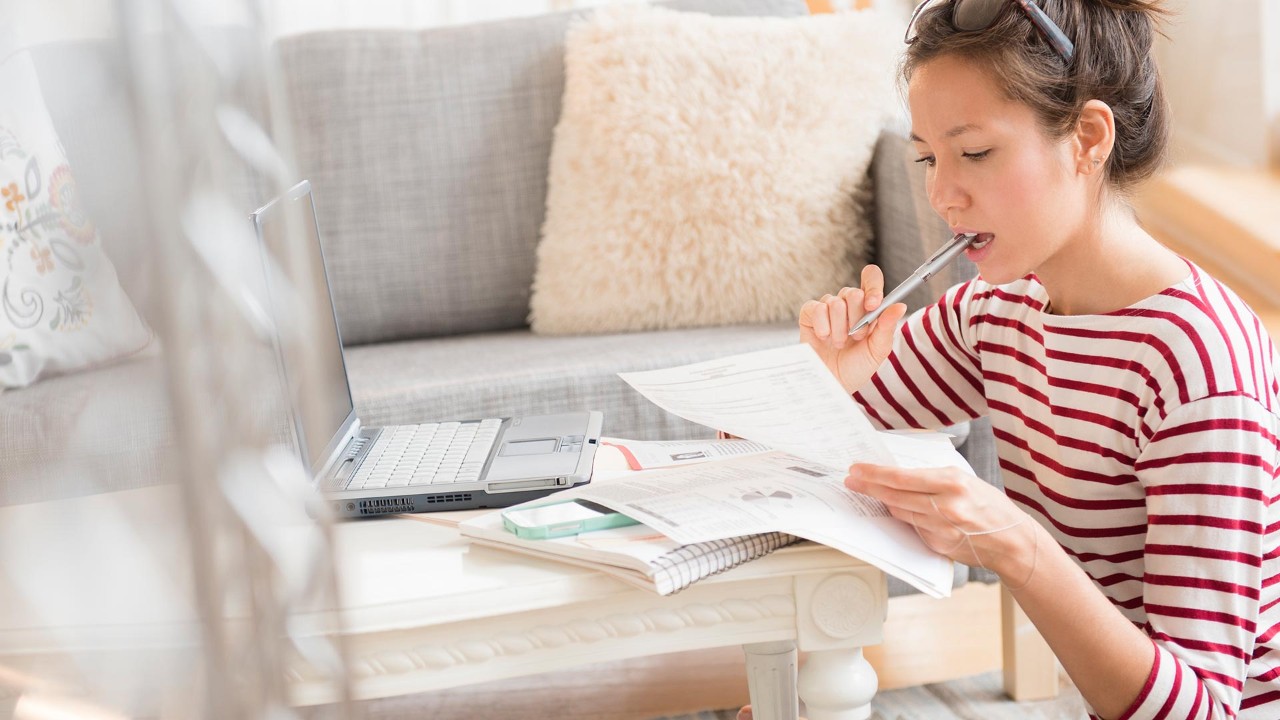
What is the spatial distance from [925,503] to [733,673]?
0.93 meters

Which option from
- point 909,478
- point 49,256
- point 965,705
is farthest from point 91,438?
point 965,705

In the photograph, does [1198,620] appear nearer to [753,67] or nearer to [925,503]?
[925,503]

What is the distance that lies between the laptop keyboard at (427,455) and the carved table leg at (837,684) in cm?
30

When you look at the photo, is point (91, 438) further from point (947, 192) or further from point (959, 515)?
point (947, 192)

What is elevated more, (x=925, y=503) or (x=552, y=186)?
(x=552, y=186)

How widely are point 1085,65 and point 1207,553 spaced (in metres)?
0.38

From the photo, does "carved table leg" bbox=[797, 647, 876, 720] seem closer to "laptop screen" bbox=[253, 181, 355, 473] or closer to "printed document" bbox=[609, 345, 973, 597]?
"printed document" bbox=[609, 345, 973, 597]

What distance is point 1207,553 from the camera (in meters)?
0.77

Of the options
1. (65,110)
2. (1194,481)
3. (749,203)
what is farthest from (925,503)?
(749,203)

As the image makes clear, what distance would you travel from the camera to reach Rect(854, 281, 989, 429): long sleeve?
113cm

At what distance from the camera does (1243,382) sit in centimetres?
81

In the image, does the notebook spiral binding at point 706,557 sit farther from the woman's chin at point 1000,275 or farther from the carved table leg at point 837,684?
the woman's chin at point 1000,275

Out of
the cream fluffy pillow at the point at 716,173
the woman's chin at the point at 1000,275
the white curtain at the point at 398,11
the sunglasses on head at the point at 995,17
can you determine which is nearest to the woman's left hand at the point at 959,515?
the woman's chin at the point at 1000,275

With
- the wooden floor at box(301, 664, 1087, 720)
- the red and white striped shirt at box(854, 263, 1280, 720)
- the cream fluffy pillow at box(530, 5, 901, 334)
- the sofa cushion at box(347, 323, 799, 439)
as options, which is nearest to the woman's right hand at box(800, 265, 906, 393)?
the red and white striped shirt at box(854, 263, 1280, 720)
